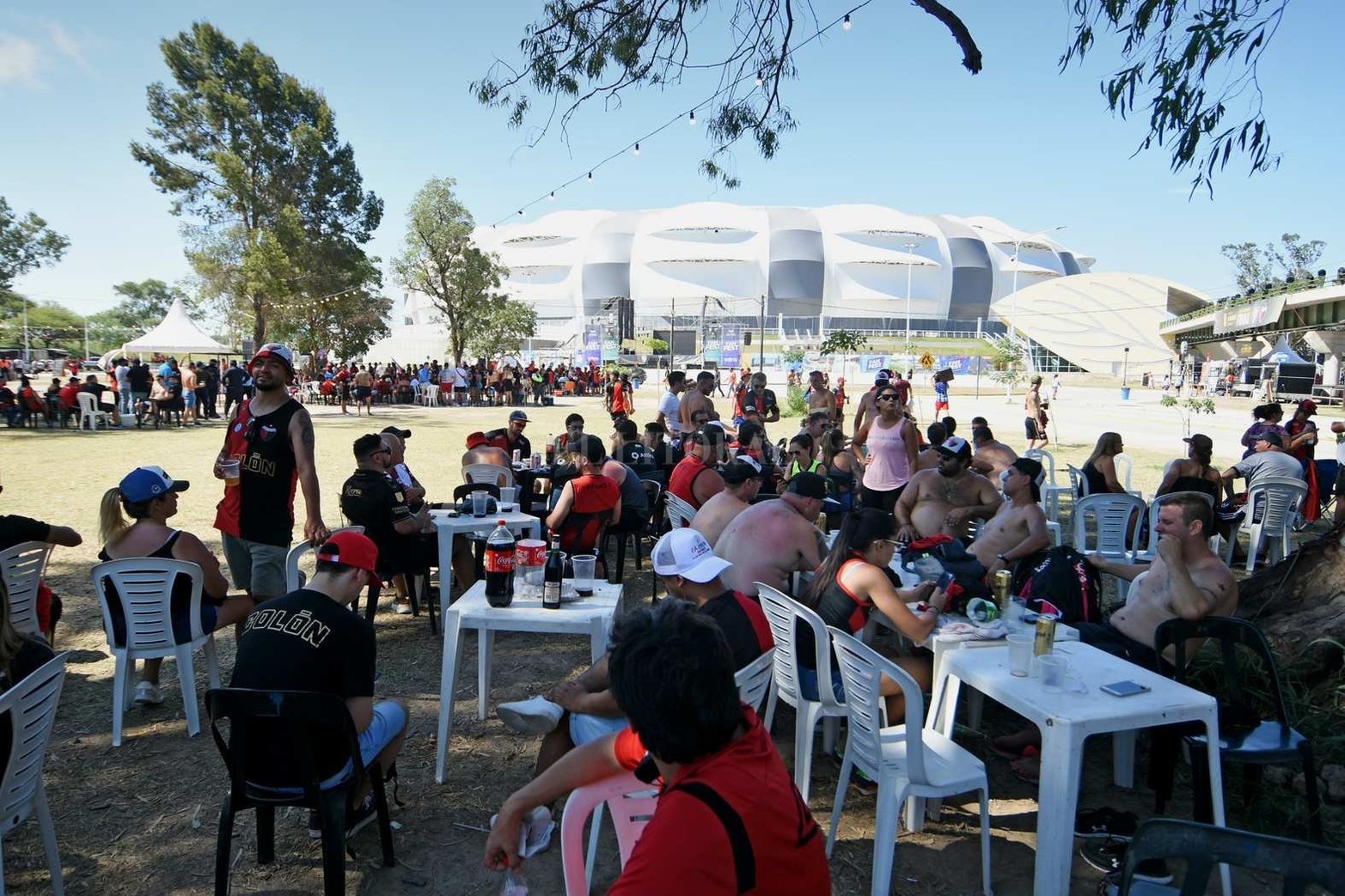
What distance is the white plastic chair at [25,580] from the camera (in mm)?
4098

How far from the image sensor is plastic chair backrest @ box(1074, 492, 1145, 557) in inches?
260

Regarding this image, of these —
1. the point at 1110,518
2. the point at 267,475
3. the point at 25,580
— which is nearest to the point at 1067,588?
the point at 1110,518

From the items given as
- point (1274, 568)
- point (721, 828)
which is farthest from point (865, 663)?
point (1274, 568)

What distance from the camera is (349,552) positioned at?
282 cm

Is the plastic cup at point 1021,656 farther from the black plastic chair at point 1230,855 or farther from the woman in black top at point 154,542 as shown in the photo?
the woman in black top at point 154,542

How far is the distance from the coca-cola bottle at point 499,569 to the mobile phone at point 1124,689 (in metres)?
2.53

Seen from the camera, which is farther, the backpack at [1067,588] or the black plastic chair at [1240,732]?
the backpack at [1067,588]

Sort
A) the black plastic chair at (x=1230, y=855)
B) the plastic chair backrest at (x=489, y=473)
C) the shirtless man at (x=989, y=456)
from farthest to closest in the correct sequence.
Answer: the shirtless man at (x=989, y=456) → the plastic chair backrest at (x=489, y=473) → the black plastic chair at (x=1230, y=855)

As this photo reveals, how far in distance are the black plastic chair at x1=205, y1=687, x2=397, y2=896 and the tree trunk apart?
14.8 ft

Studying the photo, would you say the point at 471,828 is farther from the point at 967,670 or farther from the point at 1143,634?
the point at 1143,634

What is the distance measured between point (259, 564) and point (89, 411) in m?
16.9

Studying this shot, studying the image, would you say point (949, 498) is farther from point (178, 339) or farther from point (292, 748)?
point (178, 339)

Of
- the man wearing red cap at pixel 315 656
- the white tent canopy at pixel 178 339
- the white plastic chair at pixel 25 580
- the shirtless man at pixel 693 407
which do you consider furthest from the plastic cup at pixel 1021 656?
the white tent canopy at pixel 178 339

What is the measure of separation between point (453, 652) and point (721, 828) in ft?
8.37
